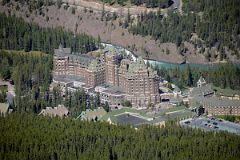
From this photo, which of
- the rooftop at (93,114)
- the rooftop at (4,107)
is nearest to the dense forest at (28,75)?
the rooftop at (4,107)

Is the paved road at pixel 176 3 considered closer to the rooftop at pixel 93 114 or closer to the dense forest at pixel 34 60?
the dense forest at pixel 34 60

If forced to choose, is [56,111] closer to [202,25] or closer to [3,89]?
[3,89]

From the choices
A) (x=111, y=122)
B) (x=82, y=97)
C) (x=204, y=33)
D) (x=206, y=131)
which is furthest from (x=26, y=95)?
(x=204, y=33)

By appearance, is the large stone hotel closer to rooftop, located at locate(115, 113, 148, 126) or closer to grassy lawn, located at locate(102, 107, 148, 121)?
grassy lawn, located at locate(102, 107, 148, 121)

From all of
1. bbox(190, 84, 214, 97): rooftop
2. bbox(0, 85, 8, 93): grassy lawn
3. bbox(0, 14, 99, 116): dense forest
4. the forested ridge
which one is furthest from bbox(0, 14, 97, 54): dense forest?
the forested ridge

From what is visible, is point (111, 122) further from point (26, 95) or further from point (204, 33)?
point (204, 33)

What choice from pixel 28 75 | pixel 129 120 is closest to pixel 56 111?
pixel 129 120
